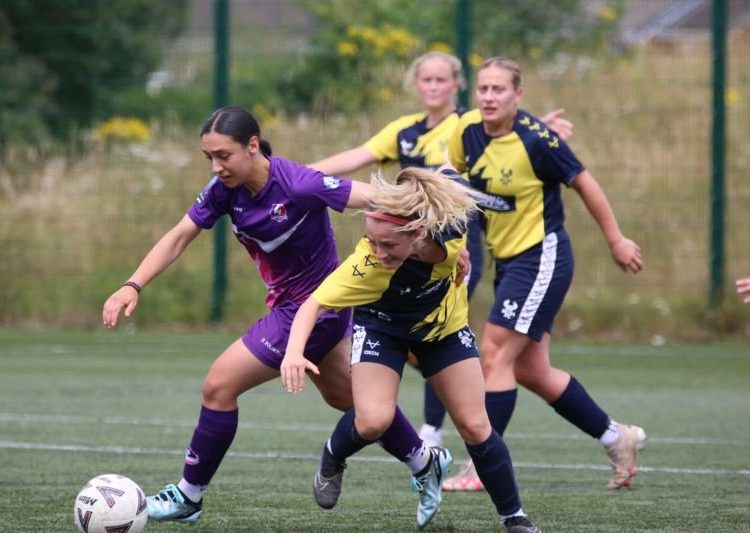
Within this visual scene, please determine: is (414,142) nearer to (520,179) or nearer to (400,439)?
(520,179)

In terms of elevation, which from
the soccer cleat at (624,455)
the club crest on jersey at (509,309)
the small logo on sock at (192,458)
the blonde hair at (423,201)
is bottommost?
the soccer cleat at (624,455)

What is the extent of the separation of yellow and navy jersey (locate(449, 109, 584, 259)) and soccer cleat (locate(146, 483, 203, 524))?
2.04 metres

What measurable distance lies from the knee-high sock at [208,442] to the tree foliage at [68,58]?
383 inches

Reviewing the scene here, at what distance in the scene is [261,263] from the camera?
5.89m

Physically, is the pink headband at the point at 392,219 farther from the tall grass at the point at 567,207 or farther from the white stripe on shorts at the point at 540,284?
the tall grass at the point at 567,207

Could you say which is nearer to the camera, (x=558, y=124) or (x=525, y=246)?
(x=525, y=246)

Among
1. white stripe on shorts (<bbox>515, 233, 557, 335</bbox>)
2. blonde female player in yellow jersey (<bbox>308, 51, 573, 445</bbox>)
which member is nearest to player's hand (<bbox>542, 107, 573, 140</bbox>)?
blonde female player in yellow jersey (<bbox>308, 51, 573, 445</bbox>)

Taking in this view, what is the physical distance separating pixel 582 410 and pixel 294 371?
2.24 metres

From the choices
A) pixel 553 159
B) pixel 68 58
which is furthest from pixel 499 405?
pixel 68 58

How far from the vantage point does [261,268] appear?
5906 mm

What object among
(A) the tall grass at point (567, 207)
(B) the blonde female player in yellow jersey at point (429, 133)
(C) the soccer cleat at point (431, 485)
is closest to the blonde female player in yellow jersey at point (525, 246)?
(B) the blonde female player in yellow jersey at point (429, 133)

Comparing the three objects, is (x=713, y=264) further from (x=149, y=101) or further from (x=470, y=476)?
(x=470, y=476)

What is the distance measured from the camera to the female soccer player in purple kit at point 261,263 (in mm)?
5594

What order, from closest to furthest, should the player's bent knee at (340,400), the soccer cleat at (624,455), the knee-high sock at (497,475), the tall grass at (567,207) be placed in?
the knee-high sock at (497,475), the player's bent knee at (340,400), the soccer cleat at (624,455), the tall grass at (567,207)
